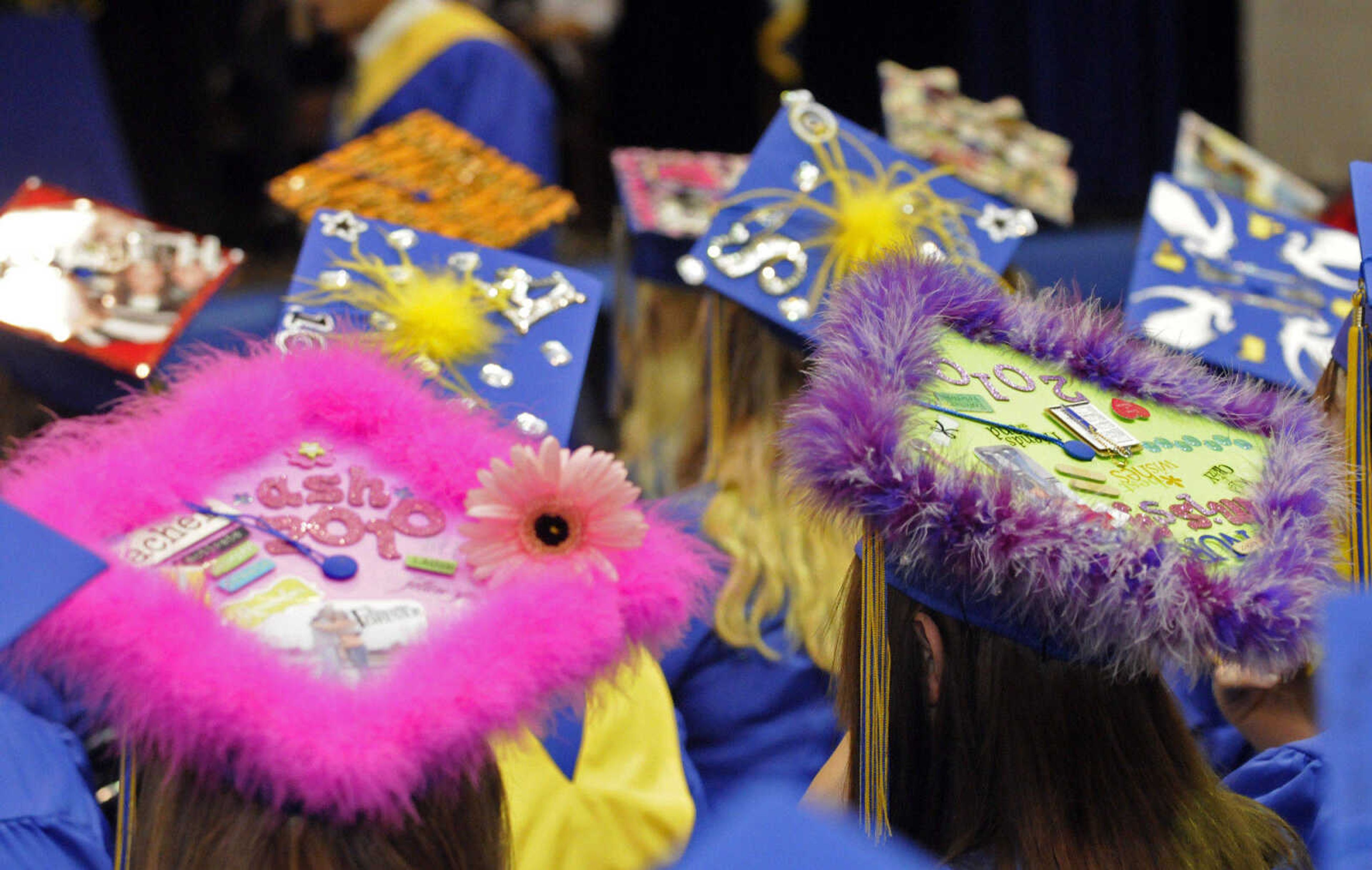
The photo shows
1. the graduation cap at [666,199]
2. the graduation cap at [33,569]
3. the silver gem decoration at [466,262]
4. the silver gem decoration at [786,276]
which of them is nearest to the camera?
the graduation cap at [33,569]

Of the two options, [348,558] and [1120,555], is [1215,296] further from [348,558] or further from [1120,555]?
[348,558]

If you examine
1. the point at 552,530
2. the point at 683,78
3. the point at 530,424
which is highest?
the point at 552,530

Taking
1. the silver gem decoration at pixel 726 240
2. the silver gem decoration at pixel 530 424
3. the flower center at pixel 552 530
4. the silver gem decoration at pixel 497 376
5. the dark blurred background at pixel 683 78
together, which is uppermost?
the flower center at pixel 552 530

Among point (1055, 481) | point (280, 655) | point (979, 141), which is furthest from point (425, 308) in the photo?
point (979, 141)

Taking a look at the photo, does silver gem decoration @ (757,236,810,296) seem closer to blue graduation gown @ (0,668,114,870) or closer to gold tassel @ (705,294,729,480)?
gold tassel @ (705,294,729,480)

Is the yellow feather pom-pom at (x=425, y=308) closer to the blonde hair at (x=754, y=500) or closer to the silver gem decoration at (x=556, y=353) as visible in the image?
the silver gem decoration at (x=556, y=353)

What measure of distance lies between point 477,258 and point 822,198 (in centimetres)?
57

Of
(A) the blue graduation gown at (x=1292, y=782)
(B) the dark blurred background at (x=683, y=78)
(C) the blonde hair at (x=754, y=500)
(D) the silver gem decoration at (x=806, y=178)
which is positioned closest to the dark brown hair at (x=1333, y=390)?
(A) the blue graduation gown at (x=1292, y=782)

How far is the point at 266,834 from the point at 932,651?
56cm

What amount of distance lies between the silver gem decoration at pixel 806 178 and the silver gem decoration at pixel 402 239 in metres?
0.60

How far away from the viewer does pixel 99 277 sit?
1915mm

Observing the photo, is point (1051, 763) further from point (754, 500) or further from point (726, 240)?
point (726, 240)

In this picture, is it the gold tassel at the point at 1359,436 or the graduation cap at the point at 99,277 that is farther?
the graduation cap at the point at 99,277

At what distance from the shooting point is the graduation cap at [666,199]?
2555 millimetres
